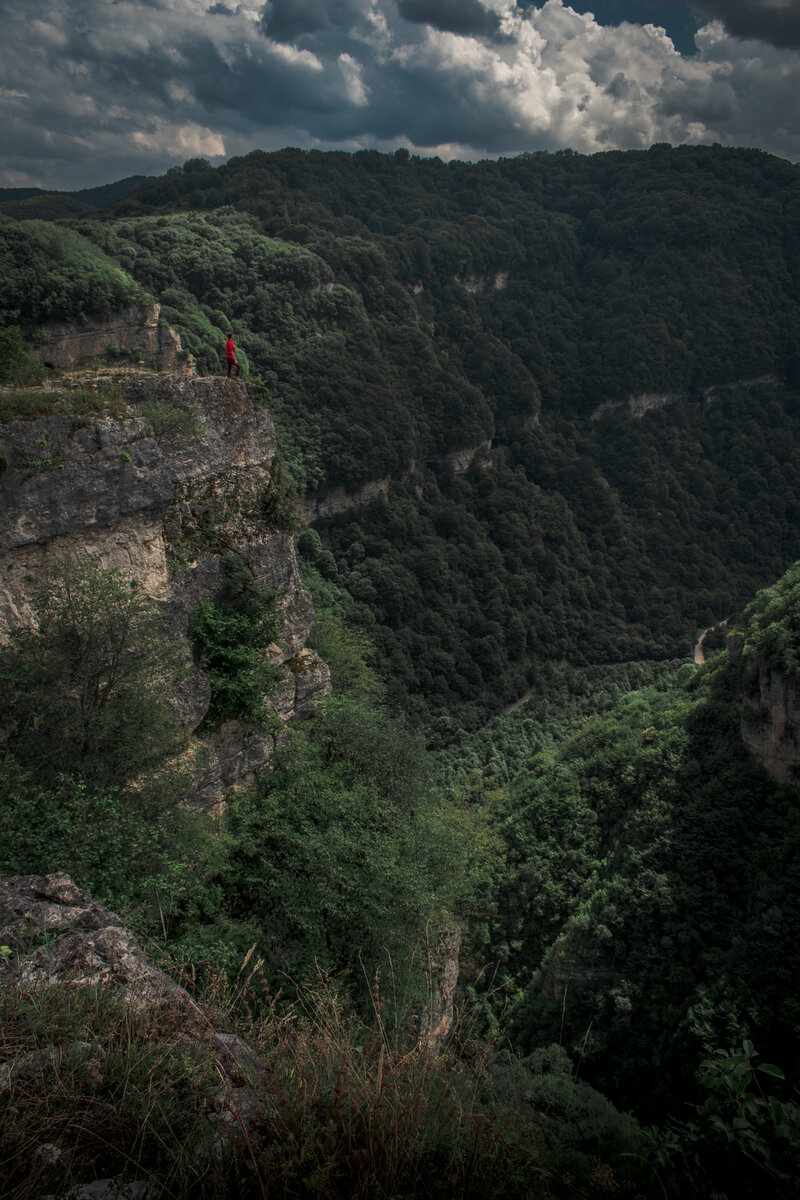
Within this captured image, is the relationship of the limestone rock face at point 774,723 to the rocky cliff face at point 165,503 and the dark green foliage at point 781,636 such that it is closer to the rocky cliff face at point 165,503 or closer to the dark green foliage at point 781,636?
the dark green foliage at point 781,636

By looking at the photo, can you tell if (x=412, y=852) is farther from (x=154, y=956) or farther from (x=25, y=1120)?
(x=25, y=1120)

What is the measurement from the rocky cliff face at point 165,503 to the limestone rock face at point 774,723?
14.9 meters

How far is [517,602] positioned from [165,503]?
45885mm

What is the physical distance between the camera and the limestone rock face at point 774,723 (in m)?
18.8

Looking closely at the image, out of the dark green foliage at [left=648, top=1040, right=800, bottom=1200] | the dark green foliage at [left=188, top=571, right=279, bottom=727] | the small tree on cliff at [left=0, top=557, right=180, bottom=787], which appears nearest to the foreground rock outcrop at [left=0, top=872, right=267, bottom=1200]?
the dark green foliage at [left=648, top=1040, right=800, bottom=1200]

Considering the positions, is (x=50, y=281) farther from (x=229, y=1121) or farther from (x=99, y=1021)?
(x=229, y=1121)

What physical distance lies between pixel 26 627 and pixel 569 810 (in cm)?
2170

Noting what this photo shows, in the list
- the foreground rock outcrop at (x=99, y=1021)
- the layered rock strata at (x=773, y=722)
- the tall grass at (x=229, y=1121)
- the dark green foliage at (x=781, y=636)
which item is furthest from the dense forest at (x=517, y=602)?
the foreground rock outcrop at (x=99, y=1021)

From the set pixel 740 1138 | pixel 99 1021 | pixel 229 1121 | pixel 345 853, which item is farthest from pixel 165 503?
pixel 740 1138

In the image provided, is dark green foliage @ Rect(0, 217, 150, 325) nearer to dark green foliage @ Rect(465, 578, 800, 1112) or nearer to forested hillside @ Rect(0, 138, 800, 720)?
forested hillside @ Rect(0, 138, 800, 720)

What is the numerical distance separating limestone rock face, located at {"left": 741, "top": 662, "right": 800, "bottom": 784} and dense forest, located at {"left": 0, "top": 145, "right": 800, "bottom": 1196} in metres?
0.69

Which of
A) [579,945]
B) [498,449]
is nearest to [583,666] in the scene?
[498,449]

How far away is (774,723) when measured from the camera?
19344 mm

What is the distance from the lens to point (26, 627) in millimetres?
10938
